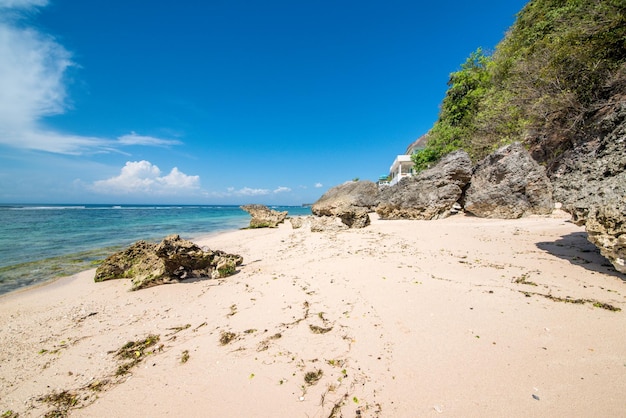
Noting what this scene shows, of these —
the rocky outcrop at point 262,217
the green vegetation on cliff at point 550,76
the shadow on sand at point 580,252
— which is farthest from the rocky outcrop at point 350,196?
the shadow on sand at point 580,252

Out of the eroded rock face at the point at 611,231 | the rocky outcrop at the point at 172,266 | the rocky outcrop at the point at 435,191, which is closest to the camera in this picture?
the eroded rock face at the point at 611,231

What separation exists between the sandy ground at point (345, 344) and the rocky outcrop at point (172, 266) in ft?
1.51

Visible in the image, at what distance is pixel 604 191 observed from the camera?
15.7 feet

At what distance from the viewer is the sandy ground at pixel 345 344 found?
2.19m

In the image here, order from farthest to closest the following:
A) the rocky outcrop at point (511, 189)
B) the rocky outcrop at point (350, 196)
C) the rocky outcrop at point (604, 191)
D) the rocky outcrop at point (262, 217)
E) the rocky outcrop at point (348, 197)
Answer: the rocky outcrop at point (350, 196), the rocky outcrop at point (348, 197), the rocky outcrop at point (262, 217), the rocky outcrop at point (511, 189), the rocky outcrop at point (604, 191)

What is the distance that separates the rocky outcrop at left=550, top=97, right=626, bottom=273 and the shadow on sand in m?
0.44

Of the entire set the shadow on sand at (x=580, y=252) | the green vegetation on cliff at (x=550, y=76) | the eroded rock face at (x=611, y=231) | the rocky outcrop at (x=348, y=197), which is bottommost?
the shadow on sand at (x=580, y=252)

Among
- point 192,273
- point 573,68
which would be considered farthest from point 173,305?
point 573,68

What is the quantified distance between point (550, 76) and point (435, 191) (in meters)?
7.64

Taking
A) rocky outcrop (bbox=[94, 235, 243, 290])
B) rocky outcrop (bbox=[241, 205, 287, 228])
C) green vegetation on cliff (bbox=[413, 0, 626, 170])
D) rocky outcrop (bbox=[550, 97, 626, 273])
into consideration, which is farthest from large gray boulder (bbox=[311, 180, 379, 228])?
rocky outcrop (bbox=[550, 97, 626, 273])

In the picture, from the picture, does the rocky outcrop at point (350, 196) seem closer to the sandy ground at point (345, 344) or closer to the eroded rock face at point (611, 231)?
the sandy ground at point (345, 344)

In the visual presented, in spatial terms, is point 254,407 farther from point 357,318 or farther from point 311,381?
point 357,318

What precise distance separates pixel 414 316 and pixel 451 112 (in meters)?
27.1

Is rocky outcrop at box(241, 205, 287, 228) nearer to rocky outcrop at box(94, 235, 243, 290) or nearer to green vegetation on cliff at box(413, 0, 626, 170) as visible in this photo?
rocky outcrop at box(94, 235, 243, 290)
